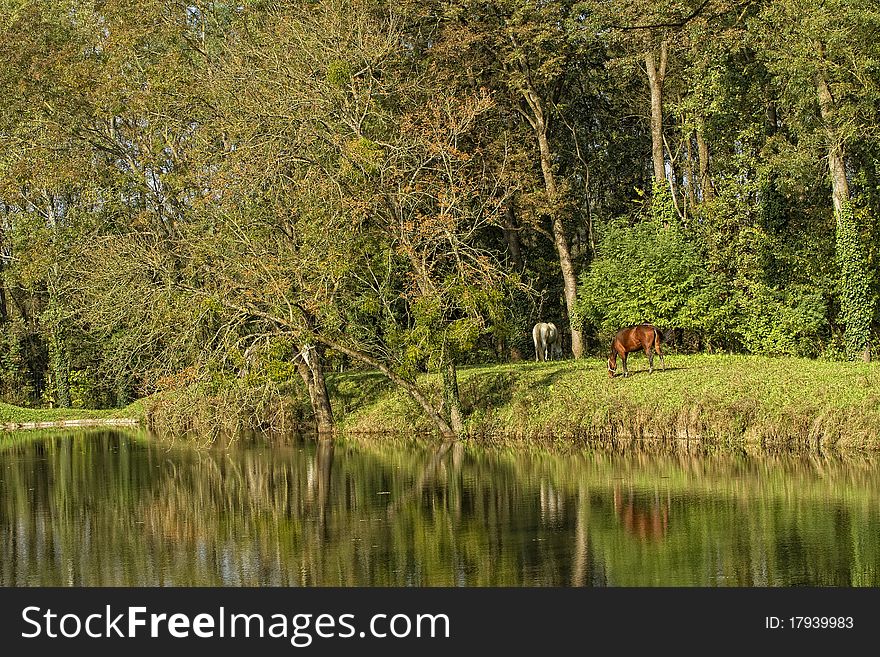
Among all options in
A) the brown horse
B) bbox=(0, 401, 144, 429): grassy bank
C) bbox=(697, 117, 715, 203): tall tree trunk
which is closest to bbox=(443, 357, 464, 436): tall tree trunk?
the brown horse

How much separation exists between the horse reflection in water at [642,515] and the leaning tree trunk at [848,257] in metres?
16.1

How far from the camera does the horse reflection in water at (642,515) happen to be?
18.2 meters

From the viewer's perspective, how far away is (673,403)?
3022 cm

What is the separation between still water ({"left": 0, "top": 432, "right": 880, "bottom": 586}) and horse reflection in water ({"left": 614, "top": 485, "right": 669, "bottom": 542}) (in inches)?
2.2

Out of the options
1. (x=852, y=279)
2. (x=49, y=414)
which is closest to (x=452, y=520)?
(x=852, y=279)

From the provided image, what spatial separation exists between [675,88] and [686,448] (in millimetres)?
21106

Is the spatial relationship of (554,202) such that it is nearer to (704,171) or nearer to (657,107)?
(657,107)

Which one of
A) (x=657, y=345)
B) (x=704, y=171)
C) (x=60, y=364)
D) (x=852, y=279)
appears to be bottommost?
(x=657, y=345)

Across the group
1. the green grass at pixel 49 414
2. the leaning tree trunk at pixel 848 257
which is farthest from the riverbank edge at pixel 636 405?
the green grass at pixel 49 414

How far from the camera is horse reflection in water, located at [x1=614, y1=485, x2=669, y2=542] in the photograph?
18.2m

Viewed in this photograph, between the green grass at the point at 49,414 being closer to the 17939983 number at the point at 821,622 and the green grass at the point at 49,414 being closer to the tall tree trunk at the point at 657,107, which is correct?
the tall tree trunk at the point at 657,107

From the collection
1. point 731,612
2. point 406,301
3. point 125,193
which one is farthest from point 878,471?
point 125,193

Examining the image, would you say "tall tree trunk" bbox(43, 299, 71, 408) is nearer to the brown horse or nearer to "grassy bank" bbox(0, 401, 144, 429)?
"grassy bank" bbox(0, 401, 144, 429)

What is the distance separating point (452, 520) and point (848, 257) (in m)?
20.9
